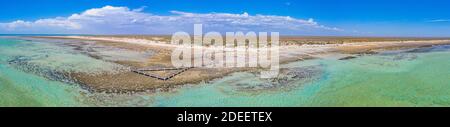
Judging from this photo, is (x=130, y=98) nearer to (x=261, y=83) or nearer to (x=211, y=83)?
(x=211, y=83)

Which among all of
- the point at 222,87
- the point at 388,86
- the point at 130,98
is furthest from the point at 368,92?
the point at 130,98

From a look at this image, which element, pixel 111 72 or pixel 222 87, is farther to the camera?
pixel 111 72

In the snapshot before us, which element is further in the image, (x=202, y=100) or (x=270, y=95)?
(x=270, y=95)

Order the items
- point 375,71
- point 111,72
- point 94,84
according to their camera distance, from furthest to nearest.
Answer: point 375,71
point 111,72
point 94,84

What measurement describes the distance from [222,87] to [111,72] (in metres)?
5.56

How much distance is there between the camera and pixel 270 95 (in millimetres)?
11703

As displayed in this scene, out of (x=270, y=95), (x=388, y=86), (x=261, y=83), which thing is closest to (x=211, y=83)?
(x=261, y=83)

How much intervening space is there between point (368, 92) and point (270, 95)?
3.17 m
